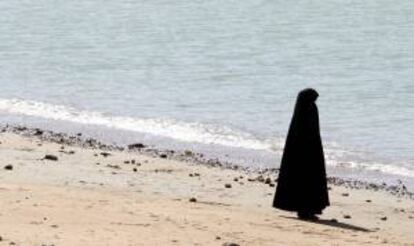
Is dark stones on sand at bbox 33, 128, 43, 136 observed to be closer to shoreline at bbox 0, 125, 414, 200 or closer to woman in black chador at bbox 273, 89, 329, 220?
shoreline at bbox 0, 125, 414, 200

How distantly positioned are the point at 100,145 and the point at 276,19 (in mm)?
25428

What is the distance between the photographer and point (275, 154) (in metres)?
18.1

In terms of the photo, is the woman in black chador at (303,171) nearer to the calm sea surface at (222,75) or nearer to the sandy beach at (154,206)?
the sandy beach at (154,206)

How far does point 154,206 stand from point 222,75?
1500 centimetres

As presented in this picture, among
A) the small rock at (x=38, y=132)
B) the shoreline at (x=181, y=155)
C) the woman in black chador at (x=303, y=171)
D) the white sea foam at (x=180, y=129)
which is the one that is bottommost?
the shoreline at (x=181, y=155)

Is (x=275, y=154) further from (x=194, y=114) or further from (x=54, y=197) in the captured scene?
(x=54, y=197)

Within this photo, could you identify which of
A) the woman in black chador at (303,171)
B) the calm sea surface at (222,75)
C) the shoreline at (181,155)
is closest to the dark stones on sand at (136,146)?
the shoreline at (181,155)

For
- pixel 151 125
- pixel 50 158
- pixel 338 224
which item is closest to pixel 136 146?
pixel 151 125

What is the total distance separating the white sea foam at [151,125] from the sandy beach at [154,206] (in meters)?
2.11

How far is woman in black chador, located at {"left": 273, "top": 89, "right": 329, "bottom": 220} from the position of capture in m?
12.9

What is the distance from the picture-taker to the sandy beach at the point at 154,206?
1091 centimetres

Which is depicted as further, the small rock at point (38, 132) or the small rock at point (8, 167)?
the small rock at point (38, 132)

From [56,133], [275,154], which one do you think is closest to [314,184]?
[275,154]

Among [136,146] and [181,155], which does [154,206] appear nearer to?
[181,155]
